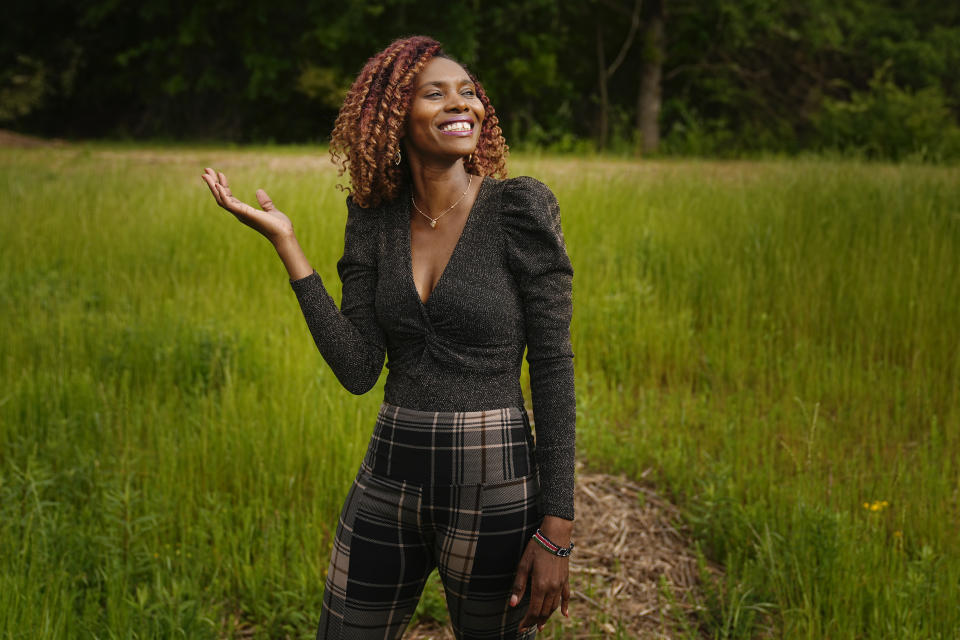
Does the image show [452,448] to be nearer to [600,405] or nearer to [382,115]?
[382,115]

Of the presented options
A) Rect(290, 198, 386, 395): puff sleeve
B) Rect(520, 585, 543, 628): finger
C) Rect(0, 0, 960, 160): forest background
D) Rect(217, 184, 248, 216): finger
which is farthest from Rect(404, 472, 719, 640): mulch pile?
Rect(0, 0, 960, 160): forest background

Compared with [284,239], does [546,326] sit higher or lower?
lower

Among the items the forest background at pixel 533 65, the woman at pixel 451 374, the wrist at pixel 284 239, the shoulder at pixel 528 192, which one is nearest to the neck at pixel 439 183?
the woman at pixel 451 374

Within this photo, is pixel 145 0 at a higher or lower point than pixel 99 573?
higher

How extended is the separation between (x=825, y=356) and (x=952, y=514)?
5.58ft

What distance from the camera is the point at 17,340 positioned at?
4812mm

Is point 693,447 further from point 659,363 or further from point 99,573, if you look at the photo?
point 99,573

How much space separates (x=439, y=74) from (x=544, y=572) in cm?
109

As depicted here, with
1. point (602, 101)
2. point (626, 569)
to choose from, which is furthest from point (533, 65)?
point (626, 569)

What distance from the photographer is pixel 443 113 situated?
6.19 feet

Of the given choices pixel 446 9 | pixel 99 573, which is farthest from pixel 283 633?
pixel 446 9

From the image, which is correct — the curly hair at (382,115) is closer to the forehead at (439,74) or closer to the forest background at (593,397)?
the forehead at (439,74)

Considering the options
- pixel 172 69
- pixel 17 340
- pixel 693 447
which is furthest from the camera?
pixel 172 69

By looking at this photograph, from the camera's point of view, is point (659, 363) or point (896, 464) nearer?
point (896, 464)
